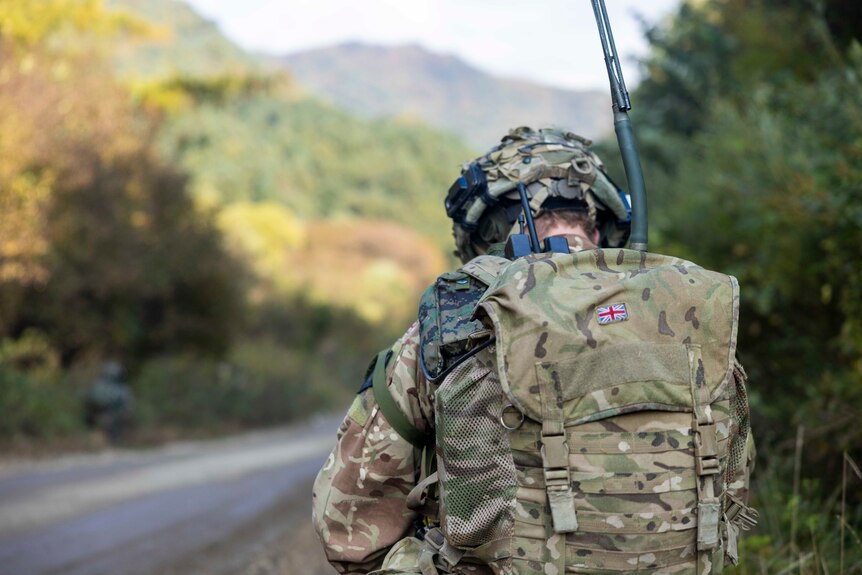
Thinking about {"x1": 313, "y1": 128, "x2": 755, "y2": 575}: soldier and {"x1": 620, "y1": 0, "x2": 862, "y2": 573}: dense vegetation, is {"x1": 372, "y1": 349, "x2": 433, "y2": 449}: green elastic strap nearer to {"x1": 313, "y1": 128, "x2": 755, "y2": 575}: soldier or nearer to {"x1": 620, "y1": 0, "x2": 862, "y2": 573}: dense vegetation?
{"x1": 313, "y1": 128, "x2": 755, "y2": 575}: soldier

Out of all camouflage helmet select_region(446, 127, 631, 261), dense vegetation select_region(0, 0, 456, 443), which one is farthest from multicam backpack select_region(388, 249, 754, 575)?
dense vegetation select_region(0, 0, 456, 443)

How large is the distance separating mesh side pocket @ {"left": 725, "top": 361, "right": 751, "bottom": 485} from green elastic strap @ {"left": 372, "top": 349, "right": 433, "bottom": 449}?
0.69 m

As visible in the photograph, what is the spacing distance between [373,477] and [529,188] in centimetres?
85

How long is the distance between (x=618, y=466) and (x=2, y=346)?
55.1ft

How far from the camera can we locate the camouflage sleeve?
2.47 m

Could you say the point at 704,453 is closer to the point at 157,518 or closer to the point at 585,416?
the point at 585,416

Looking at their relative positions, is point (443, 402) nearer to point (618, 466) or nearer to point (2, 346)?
point (618, 466)

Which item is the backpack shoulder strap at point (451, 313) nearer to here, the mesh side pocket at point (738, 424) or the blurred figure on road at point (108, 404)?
the mesh side pocket at point (738, 424)

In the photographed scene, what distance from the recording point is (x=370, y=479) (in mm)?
2521

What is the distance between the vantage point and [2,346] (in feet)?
56.4

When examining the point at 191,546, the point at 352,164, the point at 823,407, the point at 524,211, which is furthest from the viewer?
the point at 352,164

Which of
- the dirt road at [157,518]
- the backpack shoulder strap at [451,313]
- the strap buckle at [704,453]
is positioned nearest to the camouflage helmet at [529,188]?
the backpack shoulder strap at [451,313]

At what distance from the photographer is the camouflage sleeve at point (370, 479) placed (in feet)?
8.11

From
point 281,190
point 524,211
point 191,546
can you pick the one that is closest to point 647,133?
point 191,546
